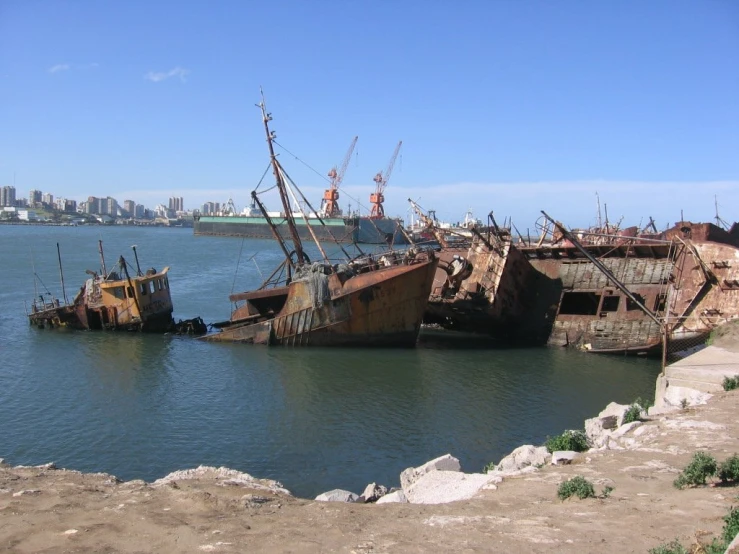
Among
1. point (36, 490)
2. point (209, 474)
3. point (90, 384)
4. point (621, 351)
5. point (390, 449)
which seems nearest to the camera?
point (36, 490)

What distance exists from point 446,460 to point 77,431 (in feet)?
31.2

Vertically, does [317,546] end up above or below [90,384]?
above

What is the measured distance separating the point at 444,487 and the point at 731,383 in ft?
26.6

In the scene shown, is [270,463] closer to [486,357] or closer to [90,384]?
[90,384]

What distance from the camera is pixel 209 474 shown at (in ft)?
34.4

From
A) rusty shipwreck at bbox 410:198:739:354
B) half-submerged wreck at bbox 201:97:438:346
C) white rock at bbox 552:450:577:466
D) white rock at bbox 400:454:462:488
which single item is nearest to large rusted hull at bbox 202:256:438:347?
half-submerged wreck at bbox 201:97:438:346

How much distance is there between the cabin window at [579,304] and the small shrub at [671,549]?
21950 millimetres

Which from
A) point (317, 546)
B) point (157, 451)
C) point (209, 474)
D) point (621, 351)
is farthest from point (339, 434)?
point (621, 351)

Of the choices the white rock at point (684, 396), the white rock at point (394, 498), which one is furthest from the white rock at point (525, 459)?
the white rock at point (684, 396)

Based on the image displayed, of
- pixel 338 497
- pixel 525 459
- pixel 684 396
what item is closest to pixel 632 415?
pixel 684 396

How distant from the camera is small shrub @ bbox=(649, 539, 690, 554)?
18.7 feet

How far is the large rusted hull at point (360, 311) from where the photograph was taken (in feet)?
80.0

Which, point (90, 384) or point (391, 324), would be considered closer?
point (90, 384)

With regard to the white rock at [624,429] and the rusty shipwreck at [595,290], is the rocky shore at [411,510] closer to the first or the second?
the white rock at [624,429]
